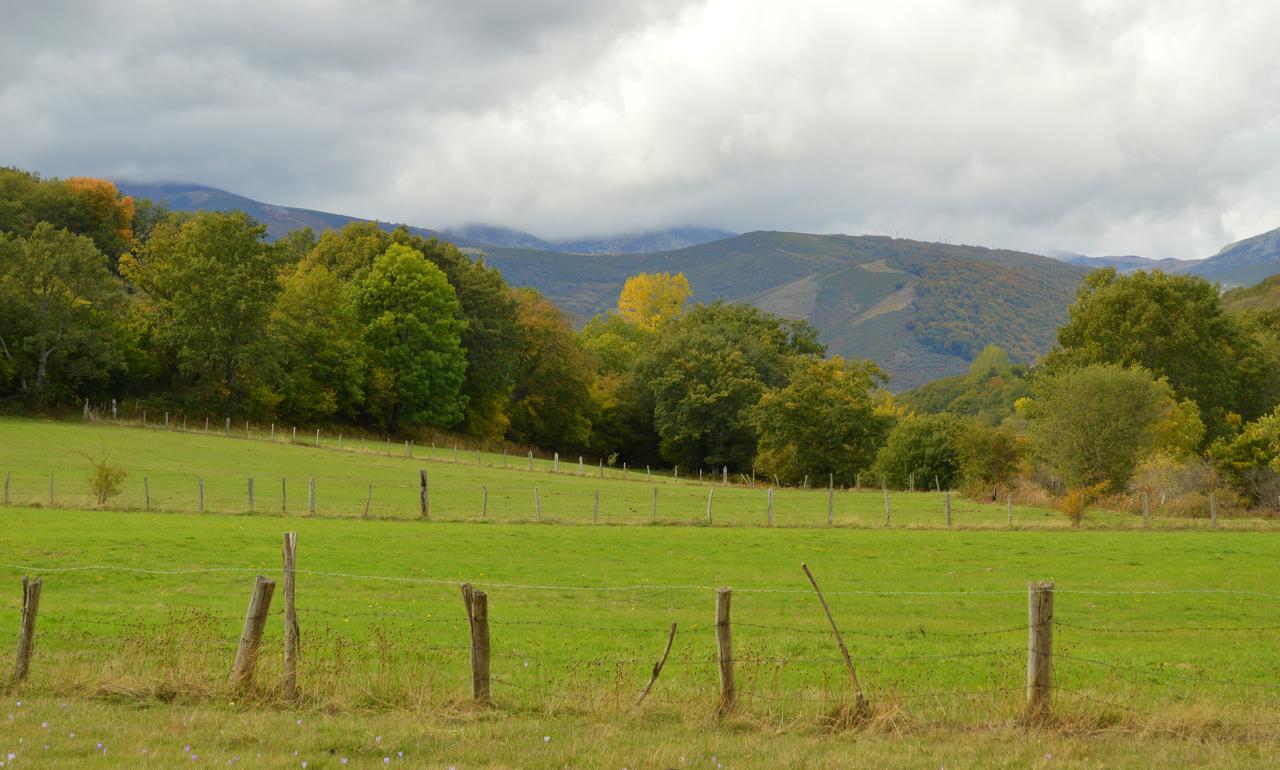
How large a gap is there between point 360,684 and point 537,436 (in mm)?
89543

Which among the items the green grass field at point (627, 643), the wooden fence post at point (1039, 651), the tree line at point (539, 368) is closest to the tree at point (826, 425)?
the tree line at point (539, 368)

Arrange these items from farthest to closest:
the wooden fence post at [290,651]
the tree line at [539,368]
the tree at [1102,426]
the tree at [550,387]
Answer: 1. the tree at [550,387]
2. the tree line at [539,368]
3. the tree at [1102,426]
4. the wooden fence post at [290,651]

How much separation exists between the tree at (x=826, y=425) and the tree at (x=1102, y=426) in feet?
71.6

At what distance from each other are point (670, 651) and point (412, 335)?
75025 millimetres

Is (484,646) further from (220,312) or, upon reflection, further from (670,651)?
(220,312)

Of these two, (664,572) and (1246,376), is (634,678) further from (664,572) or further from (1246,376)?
(1246,376)

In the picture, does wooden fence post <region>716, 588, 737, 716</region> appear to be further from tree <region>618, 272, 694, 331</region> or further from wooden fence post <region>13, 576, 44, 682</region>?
tree <region>618, 272, 694, 331</region>

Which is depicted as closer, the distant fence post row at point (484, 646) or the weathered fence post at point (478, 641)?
the distant fence post row at point (484, 646)

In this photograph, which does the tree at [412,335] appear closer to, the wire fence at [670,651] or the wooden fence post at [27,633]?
the wire fence at [670,651]

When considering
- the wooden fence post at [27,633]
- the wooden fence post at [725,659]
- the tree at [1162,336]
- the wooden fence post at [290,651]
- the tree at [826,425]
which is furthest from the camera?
→ the tree at [826,425]

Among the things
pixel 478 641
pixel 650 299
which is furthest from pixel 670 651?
pixel 650 299

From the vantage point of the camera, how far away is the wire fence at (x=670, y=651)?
1211cm

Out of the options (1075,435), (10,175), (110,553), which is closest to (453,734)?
(110,553)

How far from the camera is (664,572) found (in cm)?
2855
